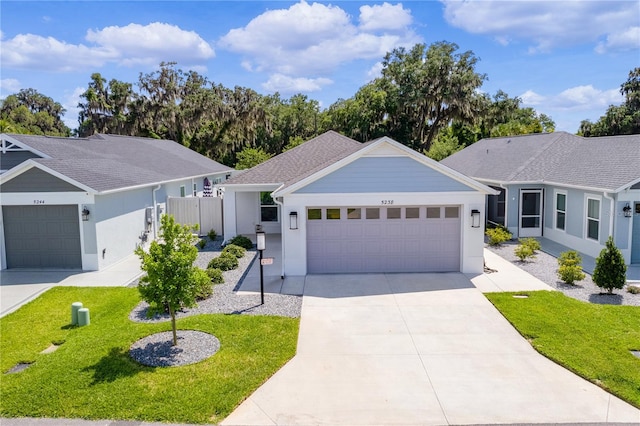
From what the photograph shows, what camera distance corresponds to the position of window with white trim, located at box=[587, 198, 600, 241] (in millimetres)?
14805

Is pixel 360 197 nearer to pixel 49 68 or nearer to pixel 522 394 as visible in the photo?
pixel 522 394

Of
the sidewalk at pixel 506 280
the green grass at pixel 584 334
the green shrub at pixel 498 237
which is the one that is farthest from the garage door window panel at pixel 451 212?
the green shrub at pixel 498 237

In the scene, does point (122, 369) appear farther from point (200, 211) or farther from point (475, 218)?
point (200, 211)

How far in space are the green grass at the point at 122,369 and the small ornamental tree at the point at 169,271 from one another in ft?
3.70

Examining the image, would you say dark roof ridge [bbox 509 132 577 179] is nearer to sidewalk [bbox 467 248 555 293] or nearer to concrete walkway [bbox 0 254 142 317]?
sidewalk [bbox 467 248 555 293]

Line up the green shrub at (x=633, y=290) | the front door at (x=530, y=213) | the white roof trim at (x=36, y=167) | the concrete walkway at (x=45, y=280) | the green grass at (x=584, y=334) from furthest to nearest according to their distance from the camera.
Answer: the front door at (x=530, y=213), the white roof trim at (x=36, y=167), the concrete walkway at (x=45, y=280), the green shrub at (x=633, y=290), the green grass at (x=584, y=334)

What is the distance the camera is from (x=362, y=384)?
6910mm

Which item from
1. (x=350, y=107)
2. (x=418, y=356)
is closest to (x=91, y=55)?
(x=350, y=107)

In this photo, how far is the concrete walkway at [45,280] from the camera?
11.4m

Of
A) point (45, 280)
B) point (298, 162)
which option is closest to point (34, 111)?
point (298, 162)

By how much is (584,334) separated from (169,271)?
317 inches

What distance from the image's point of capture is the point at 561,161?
19219 mm

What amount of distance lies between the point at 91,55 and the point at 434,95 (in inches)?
950

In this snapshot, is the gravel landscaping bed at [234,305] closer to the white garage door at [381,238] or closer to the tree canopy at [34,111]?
the white garage door at [381,238]
